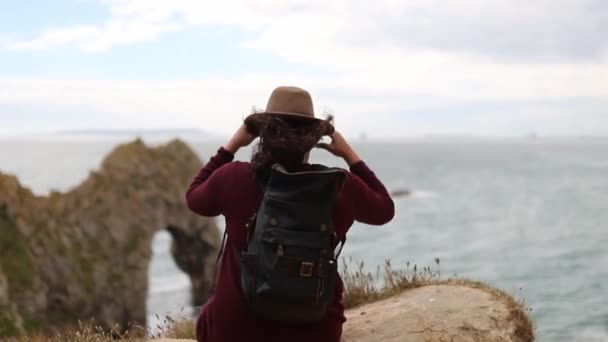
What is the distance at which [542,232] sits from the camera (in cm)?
6475

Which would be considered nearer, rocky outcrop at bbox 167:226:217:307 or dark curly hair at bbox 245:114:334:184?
dark curly hair at bbox 245:114:334:184

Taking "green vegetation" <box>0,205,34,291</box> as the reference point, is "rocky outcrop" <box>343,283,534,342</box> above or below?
above

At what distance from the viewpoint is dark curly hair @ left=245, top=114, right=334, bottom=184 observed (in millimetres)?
4312

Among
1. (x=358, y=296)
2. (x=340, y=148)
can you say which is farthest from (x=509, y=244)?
(x=340, y=148)

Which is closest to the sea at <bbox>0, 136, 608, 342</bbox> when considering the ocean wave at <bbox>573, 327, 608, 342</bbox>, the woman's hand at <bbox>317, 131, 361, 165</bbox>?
the ocean wave at <bbox>573, 327, 608, 342</bbox>

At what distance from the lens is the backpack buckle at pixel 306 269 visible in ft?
13.6

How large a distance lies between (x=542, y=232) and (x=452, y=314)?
61.5 m

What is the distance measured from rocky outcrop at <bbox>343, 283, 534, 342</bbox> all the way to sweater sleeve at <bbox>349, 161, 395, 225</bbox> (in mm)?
1966

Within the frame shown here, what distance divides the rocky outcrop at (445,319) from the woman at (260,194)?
5.67 feet

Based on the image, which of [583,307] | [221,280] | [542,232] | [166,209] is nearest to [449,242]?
[542,232]

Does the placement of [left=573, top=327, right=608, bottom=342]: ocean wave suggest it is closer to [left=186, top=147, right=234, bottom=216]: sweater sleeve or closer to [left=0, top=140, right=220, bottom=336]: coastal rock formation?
[left=0, top=140, right=220, bottom=336]: coastal rock formation

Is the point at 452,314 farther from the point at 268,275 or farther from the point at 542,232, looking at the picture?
the point at 542,232

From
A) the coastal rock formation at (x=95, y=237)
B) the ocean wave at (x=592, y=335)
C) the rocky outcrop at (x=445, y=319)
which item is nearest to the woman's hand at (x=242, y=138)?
the rocky outcrop at (x=445, y=319)

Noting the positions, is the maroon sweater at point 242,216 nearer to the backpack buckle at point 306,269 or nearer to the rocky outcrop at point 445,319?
the backpack buckle at point 306,269
